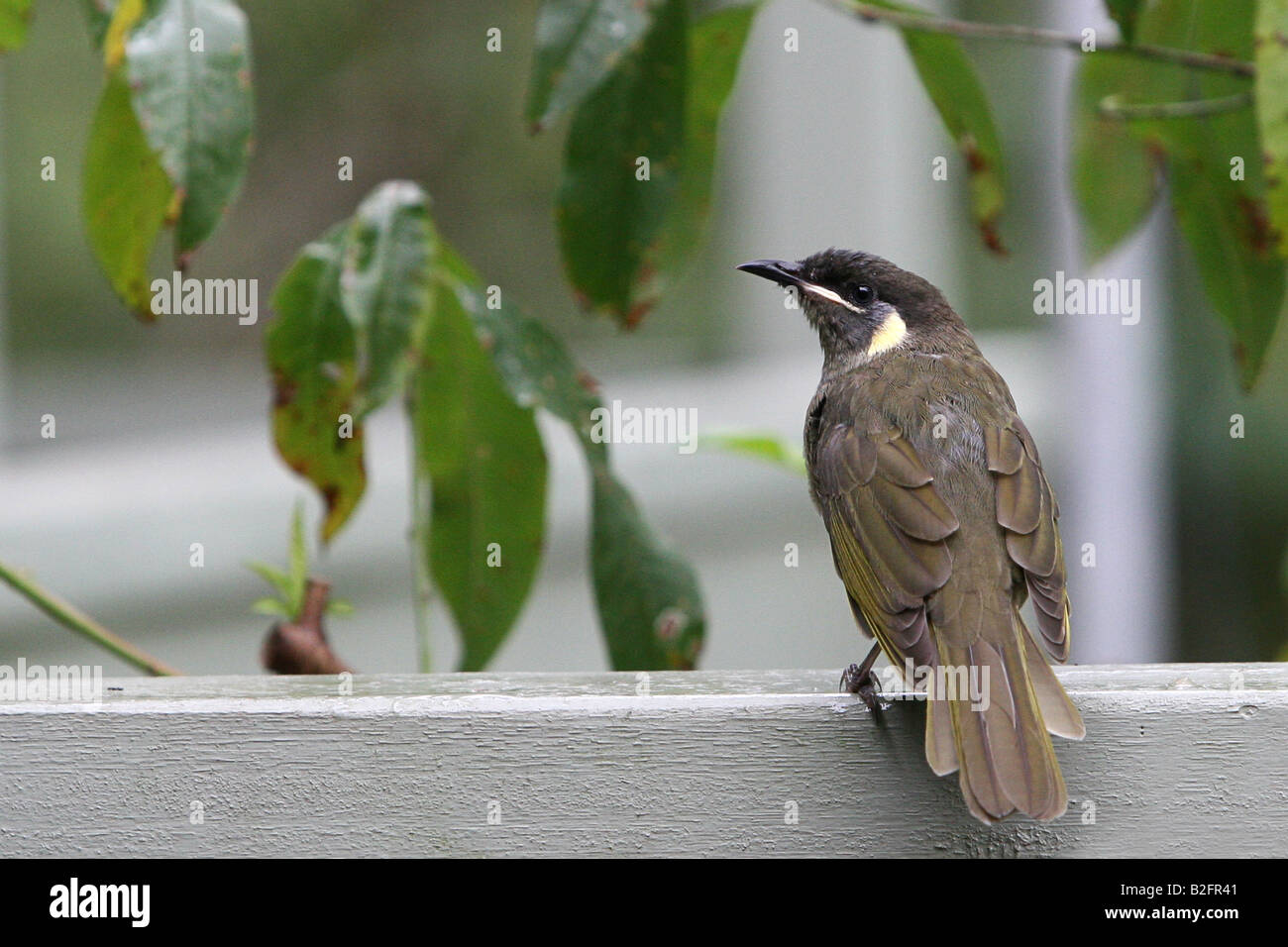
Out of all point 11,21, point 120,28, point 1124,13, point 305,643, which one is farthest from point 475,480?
point 1124,13

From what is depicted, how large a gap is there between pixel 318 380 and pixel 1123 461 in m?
5.86

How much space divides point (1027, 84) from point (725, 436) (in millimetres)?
5521

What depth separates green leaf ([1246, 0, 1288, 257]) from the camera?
2.23 meters

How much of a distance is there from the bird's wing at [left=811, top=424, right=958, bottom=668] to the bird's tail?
17 cm

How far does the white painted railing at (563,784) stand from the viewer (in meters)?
1.98

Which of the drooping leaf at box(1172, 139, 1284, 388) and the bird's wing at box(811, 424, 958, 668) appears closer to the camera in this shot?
the bird's wing at box(811, 424, 958, 668)

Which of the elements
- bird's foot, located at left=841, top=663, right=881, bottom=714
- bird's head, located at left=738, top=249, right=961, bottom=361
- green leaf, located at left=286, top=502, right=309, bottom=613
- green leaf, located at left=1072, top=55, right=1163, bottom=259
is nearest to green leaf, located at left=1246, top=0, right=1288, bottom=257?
green leaf, located at left=1072, top=55, right=1163, bottom=259

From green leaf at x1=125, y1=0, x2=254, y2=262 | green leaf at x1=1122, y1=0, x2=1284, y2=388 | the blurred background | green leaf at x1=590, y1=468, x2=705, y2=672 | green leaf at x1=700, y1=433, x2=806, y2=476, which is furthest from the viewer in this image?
the blurred background

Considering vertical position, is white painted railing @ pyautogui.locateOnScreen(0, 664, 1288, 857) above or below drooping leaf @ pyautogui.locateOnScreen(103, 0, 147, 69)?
below

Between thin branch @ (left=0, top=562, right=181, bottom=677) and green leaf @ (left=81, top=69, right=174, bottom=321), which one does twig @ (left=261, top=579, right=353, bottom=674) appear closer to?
thin branch @ (left=0, top=562, right=181, bottom=677)

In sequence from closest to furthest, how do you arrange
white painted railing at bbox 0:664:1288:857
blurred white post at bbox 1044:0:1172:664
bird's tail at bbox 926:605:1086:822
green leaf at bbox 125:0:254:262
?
bird's tail at bbox 926:605:1086:822 → white painted railing at bbox 0:664:1288:857 → green leaf at bbox 125:0:254:262 → blurred white post at bbox 1044:0:1172:664

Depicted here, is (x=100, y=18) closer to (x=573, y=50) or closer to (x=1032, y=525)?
(x=573, y=50)
